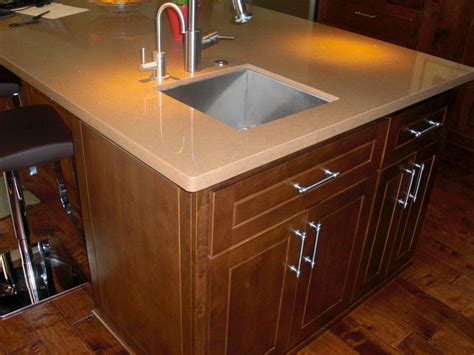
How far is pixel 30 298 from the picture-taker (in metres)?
1.96

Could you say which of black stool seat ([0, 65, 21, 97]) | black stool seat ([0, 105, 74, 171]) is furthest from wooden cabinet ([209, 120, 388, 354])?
black stool seat ([0, 65, 21, 97])

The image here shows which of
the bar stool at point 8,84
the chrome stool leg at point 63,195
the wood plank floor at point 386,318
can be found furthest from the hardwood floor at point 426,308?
the bar stool at point 8,84

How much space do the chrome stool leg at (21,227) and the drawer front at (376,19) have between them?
246 centimetres

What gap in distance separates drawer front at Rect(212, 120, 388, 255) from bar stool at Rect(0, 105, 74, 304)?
647 mm

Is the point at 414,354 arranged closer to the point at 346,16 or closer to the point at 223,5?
the point at 223,5

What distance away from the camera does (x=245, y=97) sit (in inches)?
67.2

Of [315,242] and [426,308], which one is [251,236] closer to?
[315,242]

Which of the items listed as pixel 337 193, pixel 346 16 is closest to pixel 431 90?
pixel 337 193

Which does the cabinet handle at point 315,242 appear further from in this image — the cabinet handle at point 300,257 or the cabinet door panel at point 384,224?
the cabinet door panel at point 384,224

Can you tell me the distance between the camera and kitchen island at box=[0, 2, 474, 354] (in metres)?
1.15

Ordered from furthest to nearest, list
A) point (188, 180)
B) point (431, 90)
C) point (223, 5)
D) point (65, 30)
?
1. point (223, 5)
2. point (65, 30)
3. point (431, 90)
4. point (188, 180)

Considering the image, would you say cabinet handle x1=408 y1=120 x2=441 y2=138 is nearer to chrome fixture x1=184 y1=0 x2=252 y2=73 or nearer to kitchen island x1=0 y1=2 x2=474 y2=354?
kitchen island x1=0 y1=2 x2=474 y2=354

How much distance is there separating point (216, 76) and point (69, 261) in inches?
44.6

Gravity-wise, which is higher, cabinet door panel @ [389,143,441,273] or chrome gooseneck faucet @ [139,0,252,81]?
chrome gooseneck faucet @ [139,0,252,81]
